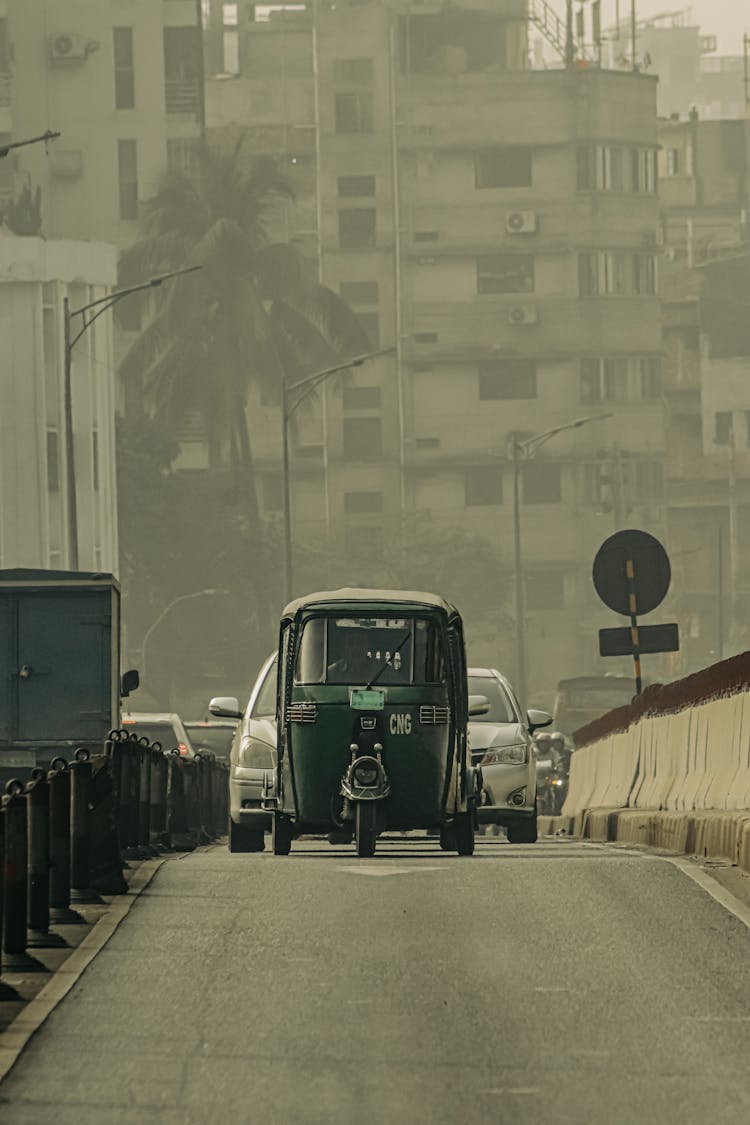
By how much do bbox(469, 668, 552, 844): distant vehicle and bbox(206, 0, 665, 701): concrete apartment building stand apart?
10519 cm

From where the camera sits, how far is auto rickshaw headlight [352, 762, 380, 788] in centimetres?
1822

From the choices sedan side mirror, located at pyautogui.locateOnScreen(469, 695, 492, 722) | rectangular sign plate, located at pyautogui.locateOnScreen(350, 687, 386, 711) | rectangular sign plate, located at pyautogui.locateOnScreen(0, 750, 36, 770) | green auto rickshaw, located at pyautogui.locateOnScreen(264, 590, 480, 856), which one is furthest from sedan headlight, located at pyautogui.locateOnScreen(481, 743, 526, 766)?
rectangular sign plate, located at pyautogui.locateOnScreen(0, 750, 36, 770)

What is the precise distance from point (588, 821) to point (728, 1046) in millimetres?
17086

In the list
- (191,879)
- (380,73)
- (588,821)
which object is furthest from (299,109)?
(191,879)

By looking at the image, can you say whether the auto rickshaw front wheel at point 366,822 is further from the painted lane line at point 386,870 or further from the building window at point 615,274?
the building window at point 615,274

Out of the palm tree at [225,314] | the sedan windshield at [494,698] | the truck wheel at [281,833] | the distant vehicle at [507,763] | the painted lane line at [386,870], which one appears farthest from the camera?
the palm tree at [225,314]

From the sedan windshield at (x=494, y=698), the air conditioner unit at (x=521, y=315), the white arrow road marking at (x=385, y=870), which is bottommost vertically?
the white arrow road marking at (x=385, y=870)

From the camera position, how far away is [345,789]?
18.2 meters

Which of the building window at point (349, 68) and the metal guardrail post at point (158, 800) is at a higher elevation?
the building window at point (349, 68)

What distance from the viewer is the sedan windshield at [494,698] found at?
2366 centimetres

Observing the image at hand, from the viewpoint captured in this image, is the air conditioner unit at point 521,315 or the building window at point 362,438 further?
the building window at point 362,438

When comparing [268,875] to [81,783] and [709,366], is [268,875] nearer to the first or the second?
[81,783]

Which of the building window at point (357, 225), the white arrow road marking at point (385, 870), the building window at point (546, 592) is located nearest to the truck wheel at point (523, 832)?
the white arrow road marking at point (385, 870)

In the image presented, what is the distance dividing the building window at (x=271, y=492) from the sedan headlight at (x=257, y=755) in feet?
359
